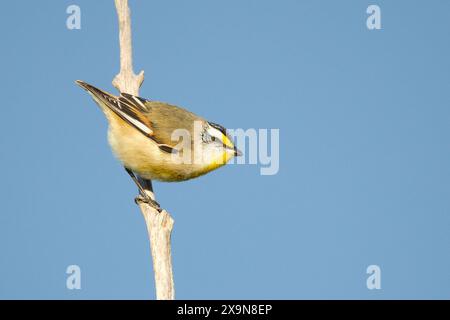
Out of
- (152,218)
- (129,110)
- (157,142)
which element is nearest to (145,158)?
(157,142)

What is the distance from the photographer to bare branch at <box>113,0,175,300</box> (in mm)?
5957

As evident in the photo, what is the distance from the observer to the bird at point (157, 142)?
7.24 m

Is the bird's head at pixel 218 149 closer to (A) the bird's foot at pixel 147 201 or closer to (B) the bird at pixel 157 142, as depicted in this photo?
(B) the bird at pixel 157 142

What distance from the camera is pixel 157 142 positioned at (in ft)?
23.9

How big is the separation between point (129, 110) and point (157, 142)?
0.50 m

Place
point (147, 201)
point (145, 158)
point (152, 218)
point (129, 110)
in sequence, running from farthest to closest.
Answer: point (129, 110) < point (145, 158) < point (147, 201) < point (152, 218)

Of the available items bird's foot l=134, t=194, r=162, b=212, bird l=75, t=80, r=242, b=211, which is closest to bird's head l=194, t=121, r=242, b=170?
bird l=75, t=80, r=242, b=211

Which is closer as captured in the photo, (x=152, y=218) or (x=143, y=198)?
(x=152, y=218)

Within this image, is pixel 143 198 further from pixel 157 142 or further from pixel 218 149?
pixel 218 149

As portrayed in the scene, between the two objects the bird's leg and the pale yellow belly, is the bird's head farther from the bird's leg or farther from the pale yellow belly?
the bird's leg
